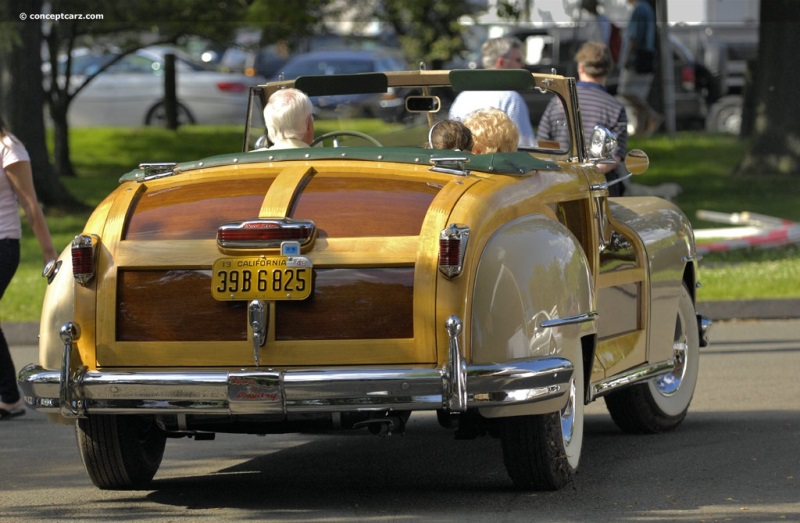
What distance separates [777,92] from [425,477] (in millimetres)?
14828

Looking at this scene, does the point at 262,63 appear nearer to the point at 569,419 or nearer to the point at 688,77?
the point at 688,77

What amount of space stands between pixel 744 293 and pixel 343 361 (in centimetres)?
833

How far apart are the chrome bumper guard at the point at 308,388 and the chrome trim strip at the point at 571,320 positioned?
0.15 meters

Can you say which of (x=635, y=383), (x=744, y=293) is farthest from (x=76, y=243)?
(x=744, y=293)

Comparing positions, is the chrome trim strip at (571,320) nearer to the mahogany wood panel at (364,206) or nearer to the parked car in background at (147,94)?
the mahogany wood panel at (364,206)

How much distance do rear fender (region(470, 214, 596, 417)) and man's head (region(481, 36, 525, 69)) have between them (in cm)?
441

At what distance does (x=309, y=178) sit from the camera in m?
5.94

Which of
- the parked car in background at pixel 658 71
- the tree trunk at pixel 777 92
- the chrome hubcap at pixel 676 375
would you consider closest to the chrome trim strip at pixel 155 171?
the chrome hubcap at pixel 676 375

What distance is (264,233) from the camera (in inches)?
223

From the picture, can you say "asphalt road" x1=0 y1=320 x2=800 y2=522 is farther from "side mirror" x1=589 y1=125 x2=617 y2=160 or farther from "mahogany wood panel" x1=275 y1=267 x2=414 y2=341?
"side mirror" x1=589 y1=125 x2=617 y2=160

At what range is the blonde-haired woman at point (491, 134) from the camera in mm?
7086

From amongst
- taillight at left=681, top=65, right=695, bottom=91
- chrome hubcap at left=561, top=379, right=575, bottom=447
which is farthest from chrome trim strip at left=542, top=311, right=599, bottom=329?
taillight at left=681, top=65, right=695, bottom=91

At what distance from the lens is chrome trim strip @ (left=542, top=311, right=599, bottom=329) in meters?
5.85

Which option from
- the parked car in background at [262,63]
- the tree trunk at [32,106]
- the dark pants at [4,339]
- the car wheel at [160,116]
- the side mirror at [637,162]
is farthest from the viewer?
the parked car in background at [262,63]
